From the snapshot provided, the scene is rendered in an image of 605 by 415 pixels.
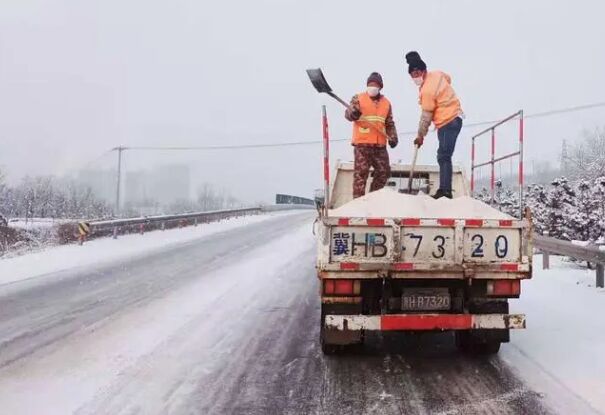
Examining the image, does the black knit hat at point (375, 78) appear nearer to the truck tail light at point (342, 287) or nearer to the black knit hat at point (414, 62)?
the black knit hat at point (414, 62)

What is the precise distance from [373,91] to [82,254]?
10439mm

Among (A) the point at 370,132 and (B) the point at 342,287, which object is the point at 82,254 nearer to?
(A) the point at 370,132

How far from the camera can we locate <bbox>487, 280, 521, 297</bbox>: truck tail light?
4707mm

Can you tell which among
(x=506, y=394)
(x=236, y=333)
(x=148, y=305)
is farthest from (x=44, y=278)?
(x=506, y=394)

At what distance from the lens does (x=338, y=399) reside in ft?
12.9

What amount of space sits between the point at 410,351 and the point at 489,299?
1.04 metres

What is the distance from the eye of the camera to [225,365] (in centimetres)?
480

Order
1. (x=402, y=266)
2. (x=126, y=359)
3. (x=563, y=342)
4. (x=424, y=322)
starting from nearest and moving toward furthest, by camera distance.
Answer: (x=402, y=266) < (x=424, y=322) < (x=126, y=359) < (x=563, y=342)

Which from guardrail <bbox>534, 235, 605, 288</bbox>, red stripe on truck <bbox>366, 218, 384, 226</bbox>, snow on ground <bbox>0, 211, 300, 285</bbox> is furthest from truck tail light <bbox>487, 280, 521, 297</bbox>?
snow on ground <bbox>0, 211, 300, 285</bbox>

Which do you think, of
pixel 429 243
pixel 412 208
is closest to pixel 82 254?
pixel 412 208

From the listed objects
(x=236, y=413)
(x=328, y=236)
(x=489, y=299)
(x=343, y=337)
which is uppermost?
(x=328, y=236)

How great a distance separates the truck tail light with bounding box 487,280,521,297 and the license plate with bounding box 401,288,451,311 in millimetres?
389

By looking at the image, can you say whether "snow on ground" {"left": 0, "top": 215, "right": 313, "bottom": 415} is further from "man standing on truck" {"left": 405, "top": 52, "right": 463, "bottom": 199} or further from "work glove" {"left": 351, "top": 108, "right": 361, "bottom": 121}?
"man standing on truck" {"left": 405, "top": 52, "right": 463, "bottom": 199}

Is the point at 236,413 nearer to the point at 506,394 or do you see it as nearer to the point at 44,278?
the point at 506,394
